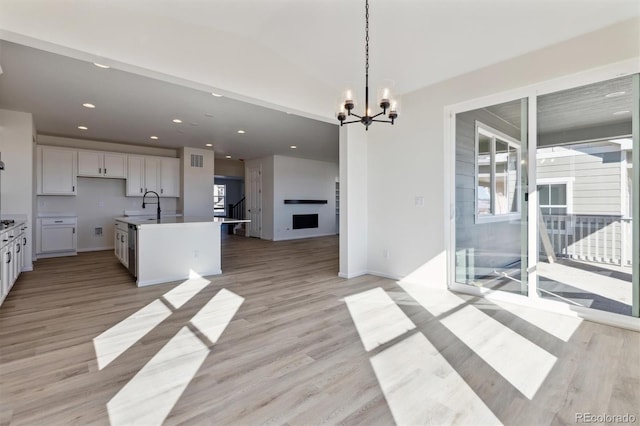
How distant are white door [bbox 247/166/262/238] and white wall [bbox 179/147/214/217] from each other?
176 centimetres

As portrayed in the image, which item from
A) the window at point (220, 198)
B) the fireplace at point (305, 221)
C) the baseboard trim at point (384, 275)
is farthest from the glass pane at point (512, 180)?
the window at point (220, 198)

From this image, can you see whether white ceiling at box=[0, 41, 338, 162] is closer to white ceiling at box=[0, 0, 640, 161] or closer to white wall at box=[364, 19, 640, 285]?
Answer: white ceiling at box=[0, 0, 640, 161]

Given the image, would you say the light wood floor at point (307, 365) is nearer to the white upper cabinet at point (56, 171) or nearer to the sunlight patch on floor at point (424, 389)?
the sunlight patch on floor at point (424, 389)

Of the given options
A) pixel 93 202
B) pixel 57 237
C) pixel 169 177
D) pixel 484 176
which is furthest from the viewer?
pixel 169 177

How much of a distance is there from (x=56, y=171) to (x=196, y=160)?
2.89 m

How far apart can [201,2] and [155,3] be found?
43 centimetres

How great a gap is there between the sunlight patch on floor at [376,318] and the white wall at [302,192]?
6006 mm

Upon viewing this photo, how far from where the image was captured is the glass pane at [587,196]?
2818 millimetres

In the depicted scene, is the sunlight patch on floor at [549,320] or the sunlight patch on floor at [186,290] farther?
the sunlight patch on floor at [186,290]

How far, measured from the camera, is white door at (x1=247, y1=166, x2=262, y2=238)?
9.82m

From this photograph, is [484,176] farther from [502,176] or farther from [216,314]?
[216,314]

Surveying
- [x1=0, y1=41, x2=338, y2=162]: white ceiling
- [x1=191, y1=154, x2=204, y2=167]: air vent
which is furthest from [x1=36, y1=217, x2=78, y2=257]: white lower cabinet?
[x1=191, y1=154, x2=204, y2=167]: air vent

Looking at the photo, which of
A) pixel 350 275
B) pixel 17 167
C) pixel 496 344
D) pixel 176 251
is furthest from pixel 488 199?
pixel 17 167

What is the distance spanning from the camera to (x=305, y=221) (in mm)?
10039
